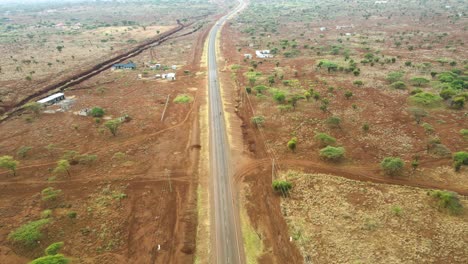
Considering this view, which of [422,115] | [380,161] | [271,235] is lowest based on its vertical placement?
[271,235]

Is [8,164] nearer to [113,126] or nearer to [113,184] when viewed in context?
[113,184]

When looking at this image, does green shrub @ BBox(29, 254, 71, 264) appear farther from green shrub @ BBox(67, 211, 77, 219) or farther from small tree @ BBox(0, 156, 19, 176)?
small tree @ BBox(0, 156, 19, 176)

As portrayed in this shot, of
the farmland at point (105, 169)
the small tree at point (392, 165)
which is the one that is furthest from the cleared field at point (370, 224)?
the farmland at point (105, 169)

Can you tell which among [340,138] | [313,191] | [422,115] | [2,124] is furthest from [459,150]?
[2,124]

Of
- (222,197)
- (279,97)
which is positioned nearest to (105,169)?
(222,197)

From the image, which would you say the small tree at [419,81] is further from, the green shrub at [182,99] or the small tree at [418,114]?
the green shrub at [182,99]

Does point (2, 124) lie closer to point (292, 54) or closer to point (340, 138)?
point (340, 138)
